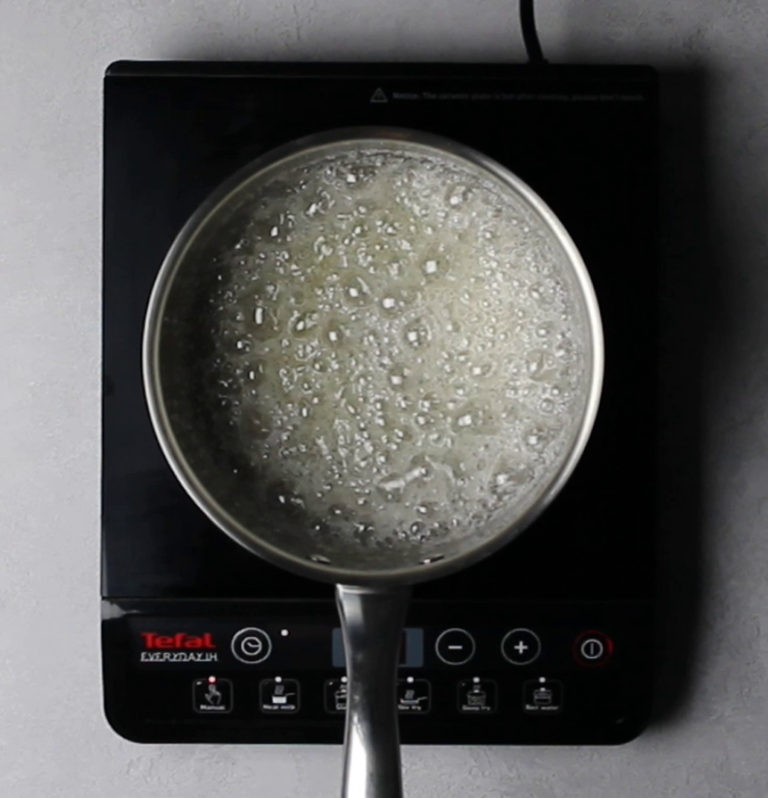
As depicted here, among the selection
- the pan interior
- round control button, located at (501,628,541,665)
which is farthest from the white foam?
round control button, located at (501,628,541,665)

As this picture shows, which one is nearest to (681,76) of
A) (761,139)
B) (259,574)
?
(761,139)

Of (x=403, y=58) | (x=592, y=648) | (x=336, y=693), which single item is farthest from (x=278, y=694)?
(x=403, y=58)

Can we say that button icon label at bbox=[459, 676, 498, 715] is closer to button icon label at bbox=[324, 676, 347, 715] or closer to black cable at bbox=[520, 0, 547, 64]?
button icon label at bbox=[324, 676, 347, 715]

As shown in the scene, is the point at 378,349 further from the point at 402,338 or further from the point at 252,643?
the point at 252,643

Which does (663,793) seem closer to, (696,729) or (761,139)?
(696,729)

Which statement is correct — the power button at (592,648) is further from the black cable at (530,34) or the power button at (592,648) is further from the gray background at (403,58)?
the black cable at (530,34)

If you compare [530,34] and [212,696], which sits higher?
[530,34]

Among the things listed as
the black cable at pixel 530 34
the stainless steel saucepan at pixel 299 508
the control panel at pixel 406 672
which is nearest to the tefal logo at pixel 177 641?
the control panel at pixel 406 672
